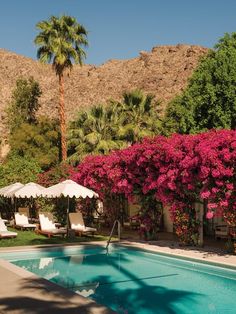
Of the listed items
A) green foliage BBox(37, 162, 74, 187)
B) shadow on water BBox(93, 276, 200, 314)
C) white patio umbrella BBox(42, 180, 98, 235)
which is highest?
green foliage BBox(37, 162, 74, 187)

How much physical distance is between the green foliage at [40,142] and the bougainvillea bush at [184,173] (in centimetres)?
2131

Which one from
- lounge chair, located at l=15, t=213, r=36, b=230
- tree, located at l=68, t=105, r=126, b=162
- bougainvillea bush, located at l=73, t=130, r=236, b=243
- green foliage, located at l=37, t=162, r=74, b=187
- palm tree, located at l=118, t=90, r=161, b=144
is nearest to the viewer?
bougainvillea bush, located at l=73, t=130, r=236, b=243

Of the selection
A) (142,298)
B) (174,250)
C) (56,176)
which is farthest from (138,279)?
(56,176)

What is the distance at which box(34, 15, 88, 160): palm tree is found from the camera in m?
33.4

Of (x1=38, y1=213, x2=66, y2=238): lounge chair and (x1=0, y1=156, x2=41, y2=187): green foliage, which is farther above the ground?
(x1=0, y1=156, x2=41, y2=187): green foliage

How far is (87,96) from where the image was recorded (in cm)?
9475

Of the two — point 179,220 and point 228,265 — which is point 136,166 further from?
point 228,265

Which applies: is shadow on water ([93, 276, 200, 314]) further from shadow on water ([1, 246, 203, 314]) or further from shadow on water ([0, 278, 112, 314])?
shadow on water ([0, 278, 112, 314])

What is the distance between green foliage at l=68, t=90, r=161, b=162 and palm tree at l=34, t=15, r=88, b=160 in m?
1.76

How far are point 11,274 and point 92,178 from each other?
1131cm

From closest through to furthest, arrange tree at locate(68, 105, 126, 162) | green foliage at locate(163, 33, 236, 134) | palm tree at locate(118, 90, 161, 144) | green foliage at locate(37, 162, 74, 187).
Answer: green foliage at locate(37, 162, 74, 187), tree at locate(68, 105, 126, 162), palm tree at locate(118, 90, 161, 144), green foliage at locate(163, 33, 236, 134)

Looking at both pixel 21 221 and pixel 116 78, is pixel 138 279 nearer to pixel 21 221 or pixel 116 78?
pixel 21 221

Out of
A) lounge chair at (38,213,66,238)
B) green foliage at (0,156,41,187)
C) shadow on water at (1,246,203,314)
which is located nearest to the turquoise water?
shadow on water at (1,246,203,314)

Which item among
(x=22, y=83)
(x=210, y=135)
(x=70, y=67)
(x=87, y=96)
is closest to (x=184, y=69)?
(x=87, y=96)
